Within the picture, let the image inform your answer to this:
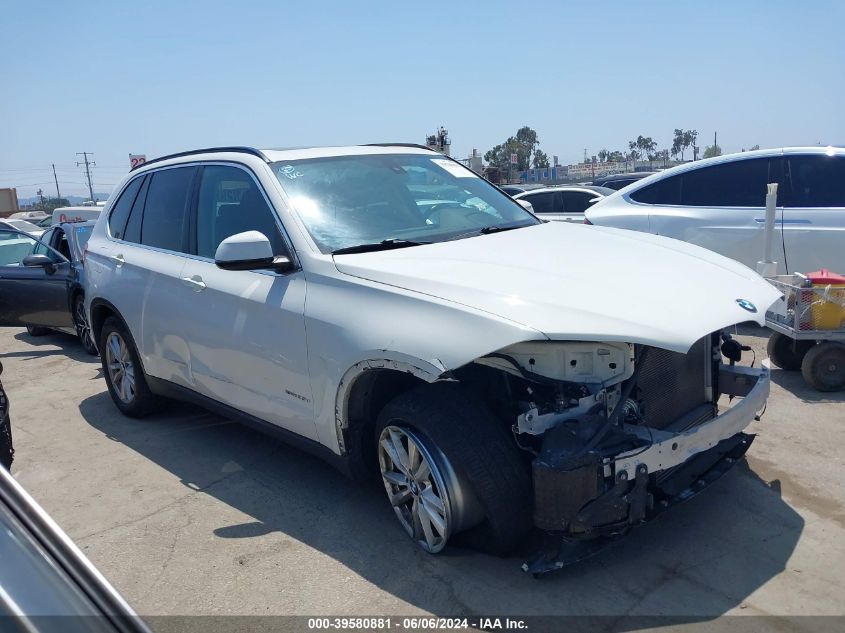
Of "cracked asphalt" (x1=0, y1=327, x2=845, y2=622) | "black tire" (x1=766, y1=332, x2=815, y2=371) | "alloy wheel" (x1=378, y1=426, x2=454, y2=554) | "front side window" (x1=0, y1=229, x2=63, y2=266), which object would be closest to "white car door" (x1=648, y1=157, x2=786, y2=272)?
"black tire" (x1=766, y1=332, x2=815, y2=371)

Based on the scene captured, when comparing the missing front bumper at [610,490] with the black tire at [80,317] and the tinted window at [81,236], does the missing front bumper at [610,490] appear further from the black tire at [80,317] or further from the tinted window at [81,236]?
the tinted window at [81,236]

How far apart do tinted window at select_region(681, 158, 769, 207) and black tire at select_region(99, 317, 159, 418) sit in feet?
17.7

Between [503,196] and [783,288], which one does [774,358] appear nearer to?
[783,288]

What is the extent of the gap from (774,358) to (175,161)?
478 cm

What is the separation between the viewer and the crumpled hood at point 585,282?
113 inches

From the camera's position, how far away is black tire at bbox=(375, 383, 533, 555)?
10.1ft

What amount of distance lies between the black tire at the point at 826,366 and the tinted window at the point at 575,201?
842 centimetres

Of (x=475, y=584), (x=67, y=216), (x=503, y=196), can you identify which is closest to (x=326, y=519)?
(x=475, y=584)

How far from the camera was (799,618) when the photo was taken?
2846 millimetres

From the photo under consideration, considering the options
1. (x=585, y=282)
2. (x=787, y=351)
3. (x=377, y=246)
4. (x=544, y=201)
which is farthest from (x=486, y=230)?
(x=544, y=201)

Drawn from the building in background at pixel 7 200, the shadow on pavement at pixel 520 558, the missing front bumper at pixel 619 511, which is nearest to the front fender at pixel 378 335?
the shadow on pavement at pixel 520 558

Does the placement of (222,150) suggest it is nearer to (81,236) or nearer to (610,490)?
(610,490)

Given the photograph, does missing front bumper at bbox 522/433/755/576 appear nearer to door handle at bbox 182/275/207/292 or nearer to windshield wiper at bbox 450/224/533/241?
windshield wiper at bbox 450/224/533/241

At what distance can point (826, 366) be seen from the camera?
17.5ft
